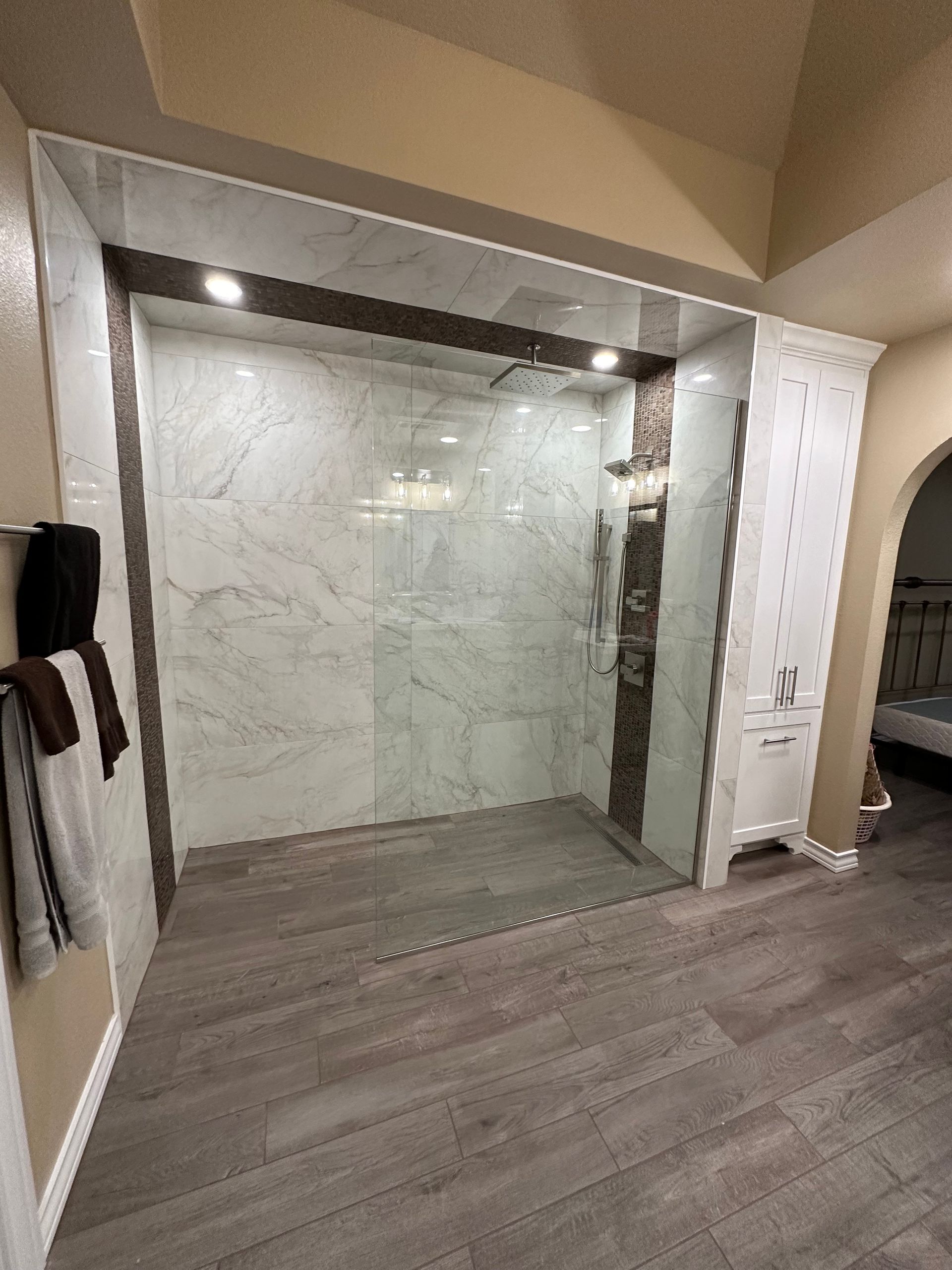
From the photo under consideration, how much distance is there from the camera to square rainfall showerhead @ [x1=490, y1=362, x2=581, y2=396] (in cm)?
194

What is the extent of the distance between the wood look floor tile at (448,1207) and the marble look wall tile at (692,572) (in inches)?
70.8

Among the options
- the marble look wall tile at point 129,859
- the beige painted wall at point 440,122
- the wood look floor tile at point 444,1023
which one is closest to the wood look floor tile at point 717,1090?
the wood look floor tile at point 444,1023

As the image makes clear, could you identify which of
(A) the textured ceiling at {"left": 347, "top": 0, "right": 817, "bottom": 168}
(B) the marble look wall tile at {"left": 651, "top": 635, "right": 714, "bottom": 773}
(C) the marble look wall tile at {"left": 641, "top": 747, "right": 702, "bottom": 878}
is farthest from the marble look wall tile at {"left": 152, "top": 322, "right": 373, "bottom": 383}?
(C) the marble look wall tile at {"left": 641, "top": 747, "right": 702, "bottom": 878}

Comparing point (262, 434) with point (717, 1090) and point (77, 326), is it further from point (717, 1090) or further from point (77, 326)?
point (717, 1090)

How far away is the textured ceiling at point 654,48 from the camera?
1241 millimetres

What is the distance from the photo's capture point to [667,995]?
1.71 meters

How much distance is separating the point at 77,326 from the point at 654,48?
174 centimetres

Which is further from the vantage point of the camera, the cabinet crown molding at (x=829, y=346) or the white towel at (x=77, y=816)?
the cabinet crown molding at (x=829, y=346)

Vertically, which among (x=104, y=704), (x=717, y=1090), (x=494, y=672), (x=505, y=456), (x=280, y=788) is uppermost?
(x=505, y=456)

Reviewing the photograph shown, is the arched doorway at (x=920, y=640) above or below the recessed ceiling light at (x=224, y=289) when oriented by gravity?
below

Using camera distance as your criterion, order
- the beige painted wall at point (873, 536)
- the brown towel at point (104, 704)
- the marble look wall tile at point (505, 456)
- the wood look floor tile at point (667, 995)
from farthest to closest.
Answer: the beige painted wall at point (873, 536)
the marble look wall tile at point (505, 456)
the wood look floor tile at point (667, 995)
the brown towel at point (104, 704)

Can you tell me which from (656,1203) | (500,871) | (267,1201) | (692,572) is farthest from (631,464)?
(267,1201)

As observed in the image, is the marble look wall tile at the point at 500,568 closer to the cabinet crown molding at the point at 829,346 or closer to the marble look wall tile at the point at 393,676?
the marble look wall tile at the point at 393,676

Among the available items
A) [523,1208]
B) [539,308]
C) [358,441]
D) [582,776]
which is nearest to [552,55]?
[539,308]
